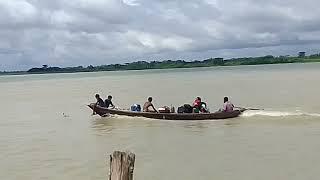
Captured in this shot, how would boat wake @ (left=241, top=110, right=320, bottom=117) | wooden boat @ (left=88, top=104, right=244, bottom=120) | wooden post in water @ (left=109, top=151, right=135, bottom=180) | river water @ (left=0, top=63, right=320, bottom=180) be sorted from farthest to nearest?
boat wake @ (left=241, top=110, right=320, bottom=117)
wooden boat @ (left=88, top=104, right=244, bottom=120)
river water @ (left=0, top=63, right=320, bottom=180)
wooden post in water @ (left=109, top=151, right=135, bottom=180)

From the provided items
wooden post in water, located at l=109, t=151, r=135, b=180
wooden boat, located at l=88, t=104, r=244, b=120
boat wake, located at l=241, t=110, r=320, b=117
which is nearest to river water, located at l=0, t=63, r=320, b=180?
boat wake, located at l=241, t=110, r=320, b=117

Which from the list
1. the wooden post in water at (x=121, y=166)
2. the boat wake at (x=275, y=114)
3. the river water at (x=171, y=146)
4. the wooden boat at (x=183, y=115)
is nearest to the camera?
the wooden post in water at (x=121, y=166)

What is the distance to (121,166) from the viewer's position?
5.64 metres

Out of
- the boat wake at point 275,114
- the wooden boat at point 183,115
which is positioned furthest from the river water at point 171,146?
the wooden boat at point 183,115

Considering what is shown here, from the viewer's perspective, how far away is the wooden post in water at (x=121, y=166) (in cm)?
559

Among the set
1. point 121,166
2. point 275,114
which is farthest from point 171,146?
point 121,166

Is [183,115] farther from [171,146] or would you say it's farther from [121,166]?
[121,166]

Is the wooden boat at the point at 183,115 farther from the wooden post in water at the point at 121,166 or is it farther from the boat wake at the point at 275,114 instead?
the wooden post in water at the point at 121,166

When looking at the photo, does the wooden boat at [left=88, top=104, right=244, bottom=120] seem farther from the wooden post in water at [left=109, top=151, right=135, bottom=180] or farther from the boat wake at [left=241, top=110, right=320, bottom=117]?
the wooden post in water at [left=109, top=151, right=135, bottom=180]

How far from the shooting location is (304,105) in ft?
96.9

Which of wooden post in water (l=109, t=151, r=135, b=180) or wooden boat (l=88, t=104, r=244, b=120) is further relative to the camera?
wooden boat (l=88, t=104, r=244, b=120)

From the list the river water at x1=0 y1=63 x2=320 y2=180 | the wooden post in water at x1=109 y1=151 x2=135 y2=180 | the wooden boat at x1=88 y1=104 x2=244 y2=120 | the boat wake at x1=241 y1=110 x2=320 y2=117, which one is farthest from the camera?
the boat wake at x1=241 y1=110 x2=320 y2=117

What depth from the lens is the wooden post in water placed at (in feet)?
18.4

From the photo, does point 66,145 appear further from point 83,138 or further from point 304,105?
point 304,105
